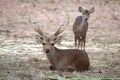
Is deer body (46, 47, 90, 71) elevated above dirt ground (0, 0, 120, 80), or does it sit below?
above

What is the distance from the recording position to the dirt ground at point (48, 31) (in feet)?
34.3

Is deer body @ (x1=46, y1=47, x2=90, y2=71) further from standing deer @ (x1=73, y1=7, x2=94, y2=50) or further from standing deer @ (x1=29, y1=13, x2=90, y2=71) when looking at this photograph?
standing deer @ (x1=73, y1=7, x2=94, y2=50)

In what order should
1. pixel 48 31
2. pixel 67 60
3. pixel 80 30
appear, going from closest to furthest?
pixel 67 60, pixel 80 30, pixel 48 31

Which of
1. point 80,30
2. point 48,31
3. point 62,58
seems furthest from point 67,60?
point 48,31

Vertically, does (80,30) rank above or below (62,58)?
below

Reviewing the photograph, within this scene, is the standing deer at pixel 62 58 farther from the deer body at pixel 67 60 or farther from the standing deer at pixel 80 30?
the standing deer at pixel 80 30

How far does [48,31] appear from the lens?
751 inches

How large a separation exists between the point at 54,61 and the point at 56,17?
11605mm

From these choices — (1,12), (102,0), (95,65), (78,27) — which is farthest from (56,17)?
(95,65)

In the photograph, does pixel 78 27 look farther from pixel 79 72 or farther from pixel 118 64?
pixel 79 72

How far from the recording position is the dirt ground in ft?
34.3

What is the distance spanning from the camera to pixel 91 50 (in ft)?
49.1

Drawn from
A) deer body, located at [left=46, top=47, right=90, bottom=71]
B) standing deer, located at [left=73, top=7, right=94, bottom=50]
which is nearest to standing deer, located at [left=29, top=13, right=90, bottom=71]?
deer body, located at [left=46, top=47, right=90, bottom=71]

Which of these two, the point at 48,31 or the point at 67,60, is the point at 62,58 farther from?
the point at 48,31
